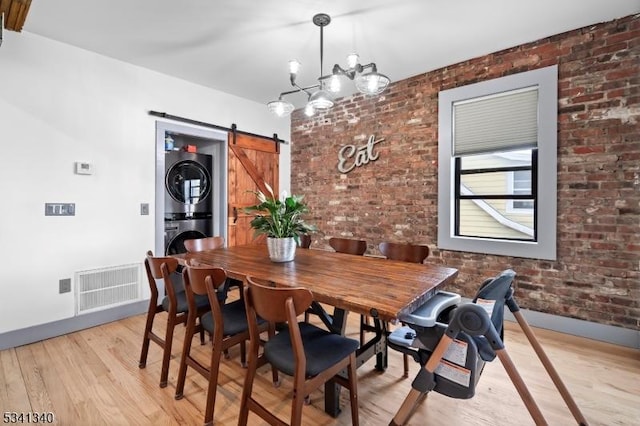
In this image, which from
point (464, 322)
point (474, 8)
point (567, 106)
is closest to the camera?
point (464, 322)

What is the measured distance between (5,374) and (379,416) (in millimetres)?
2649

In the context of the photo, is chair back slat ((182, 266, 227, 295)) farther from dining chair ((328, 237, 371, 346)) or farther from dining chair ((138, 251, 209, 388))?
dining chair ((328, 237, 371, 346))

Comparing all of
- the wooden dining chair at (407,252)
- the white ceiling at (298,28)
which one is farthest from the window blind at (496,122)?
the wooden dining chair at (407,252)

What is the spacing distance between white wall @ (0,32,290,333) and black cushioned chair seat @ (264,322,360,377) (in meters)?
2.51

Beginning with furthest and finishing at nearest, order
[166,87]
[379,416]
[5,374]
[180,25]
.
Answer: [166,87] < [180,25] < [5,374] < [379,416]

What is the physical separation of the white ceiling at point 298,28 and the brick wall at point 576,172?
19 centimetres

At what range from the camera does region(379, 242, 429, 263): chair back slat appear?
2583 millimetres

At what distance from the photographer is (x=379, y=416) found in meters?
1.78

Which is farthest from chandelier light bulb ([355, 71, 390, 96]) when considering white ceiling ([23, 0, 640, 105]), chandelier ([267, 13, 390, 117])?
white ceiling ([23, 0, 640, 105])

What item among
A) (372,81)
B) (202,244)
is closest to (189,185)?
(202,244)

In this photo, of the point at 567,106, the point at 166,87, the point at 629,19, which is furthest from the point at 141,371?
the point at 629,19

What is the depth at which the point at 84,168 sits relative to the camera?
9.80 ft

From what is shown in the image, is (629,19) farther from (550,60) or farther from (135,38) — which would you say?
(135,38)

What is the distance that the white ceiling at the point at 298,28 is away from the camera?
Answer: 236 centimetres
